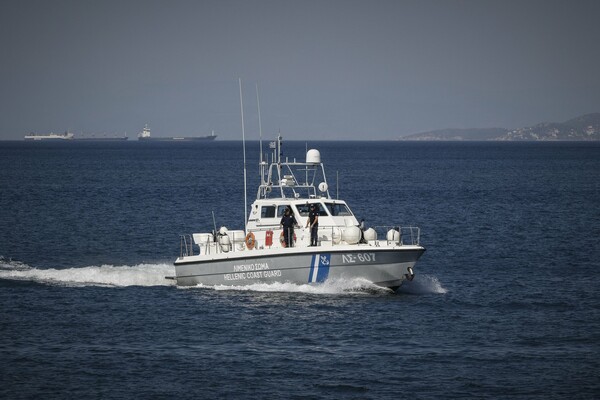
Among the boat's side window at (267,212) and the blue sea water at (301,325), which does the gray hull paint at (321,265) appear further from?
the boat's side window at (267,212)

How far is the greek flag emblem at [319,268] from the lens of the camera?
104ft

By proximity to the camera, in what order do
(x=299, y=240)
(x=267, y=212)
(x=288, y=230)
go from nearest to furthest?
1. (x=288, y=230)
2. (x=299, y=240)
3. (x=267, y=212)

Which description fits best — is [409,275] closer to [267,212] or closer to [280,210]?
[280,210]

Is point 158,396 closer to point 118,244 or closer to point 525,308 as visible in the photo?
point 525,308

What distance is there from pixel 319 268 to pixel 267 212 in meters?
3.90

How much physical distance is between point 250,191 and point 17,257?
150ft

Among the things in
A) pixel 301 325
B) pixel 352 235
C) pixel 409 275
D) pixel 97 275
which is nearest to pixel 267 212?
pixel 352 235

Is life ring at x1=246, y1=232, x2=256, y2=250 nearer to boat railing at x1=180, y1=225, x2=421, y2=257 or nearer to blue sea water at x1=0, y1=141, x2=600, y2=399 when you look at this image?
boat railing at x1=180, y1=225, x2=421, y2=257

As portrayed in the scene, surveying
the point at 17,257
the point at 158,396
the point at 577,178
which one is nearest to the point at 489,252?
the point at 17,257

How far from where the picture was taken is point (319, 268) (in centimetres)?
3186

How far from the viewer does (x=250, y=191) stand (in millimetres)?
88062

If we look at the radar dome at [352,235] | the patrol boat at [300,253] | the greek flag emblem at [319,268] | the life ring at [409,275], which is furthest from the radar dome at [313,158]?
the life ring at [409,275]

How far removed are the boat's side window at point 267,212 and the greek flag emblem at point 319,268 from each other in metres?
3.44

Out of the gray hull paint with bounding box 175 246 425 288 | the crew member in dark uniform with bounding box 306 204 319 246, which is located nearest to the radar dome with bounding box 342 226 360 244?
the gray hull paint with bounding box 175 246 425 288
